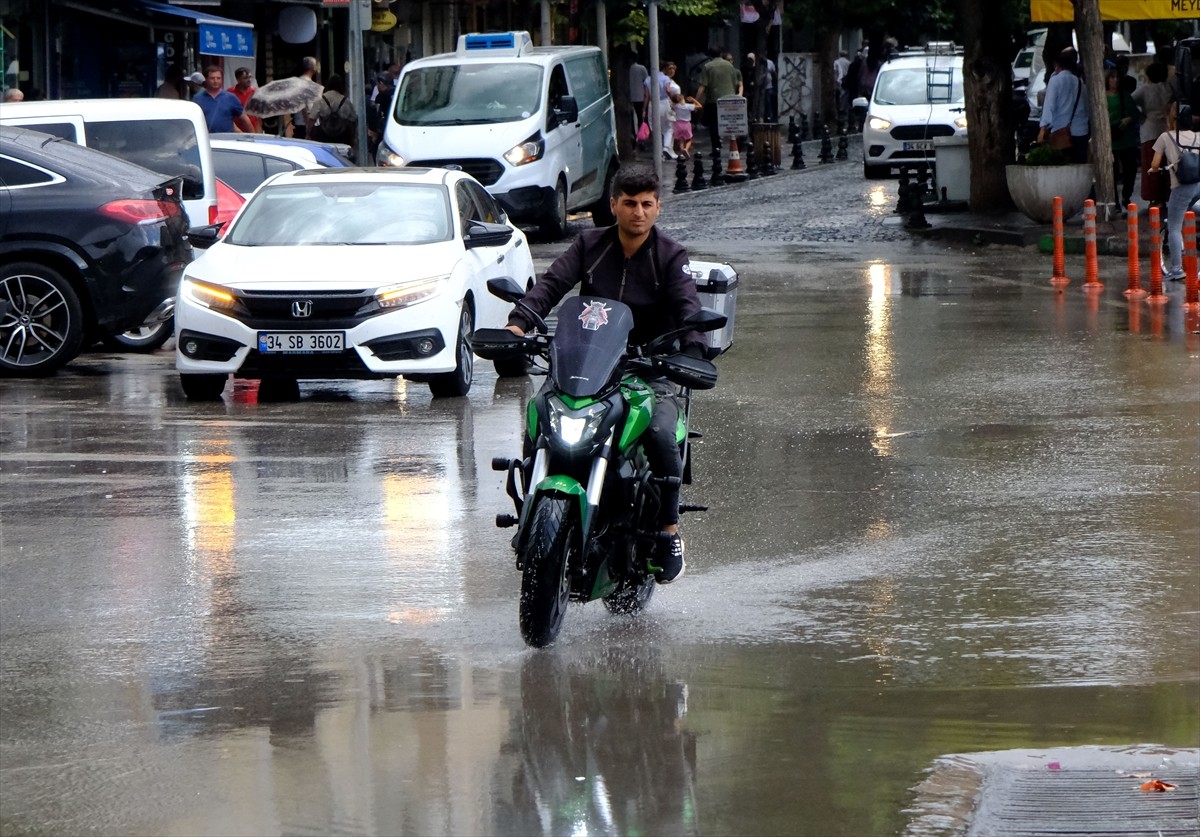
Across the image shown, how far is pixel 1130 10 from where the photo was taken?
25.8 metres

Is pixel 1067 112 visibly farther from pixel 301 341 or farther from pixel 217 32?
pixel 301 341

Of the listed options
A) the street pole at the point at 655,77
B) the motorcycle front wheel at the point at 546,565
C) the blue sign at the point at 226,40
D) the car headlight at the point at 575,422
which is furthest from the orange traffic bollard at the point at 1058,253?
the blue sign at the point at 226,40

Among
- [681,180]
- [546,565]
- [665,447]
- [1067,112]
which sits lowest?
[546,565]

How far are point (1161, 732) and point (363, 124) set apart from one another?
19192 mm

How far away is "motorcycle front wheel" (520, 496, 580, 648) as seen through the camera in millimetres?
6707

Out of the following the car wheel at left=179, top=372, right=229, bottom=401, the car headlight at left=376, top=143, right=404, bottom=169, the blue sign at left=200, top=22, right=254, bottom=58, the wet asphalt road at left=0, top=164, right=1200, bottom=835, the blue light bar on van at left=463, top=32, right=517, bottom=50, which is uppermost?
the blue sign at left=200, top=22, right=254, bottom=58

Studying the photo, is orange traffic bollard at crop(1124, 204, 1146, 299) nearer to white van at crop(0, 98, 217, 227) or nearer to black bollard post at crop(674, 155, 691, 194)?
white van at crop(0, 98, 217, 227)

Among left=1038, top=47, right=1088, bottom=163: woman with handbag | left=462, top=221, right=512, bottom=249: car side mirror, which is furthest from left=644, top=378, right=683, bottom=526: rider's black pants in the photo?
left=1038, top=47, right=1088, bottom=163: woman with handbag

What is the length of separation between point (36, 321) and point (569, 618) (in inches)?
318

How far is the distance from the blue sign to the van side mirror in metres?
7.84

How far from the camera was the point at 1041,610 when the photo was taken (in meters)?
7.62

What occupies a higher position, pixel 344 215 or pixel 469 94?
pixel 469 94

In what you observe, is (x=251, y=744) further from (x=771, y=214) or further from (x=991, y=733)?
(x=771, y=214)

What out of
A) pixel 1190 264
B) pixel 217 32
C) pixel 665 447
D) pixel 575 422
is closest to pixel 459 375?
pixel 665 447
